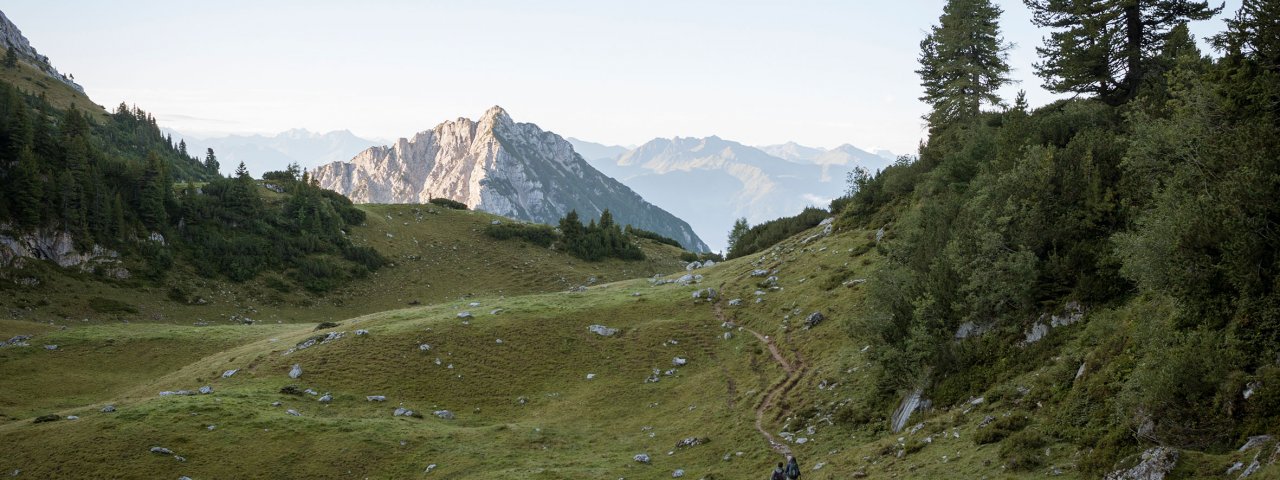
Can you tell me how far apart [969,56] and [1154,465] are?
193 feet

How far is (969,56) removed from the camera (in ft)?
221

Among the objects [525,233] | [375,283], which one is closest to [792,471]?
[375,283]

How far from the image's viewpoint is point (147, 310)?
83000mm

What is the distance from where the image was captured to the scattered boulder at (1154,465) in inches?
670

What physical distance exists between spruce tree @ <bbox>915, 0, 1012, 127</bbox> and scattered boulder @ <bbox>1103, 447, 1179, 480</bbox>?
55256 millimetres

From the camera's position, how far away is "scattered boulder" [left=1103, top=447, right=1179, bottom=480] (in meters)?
17.0

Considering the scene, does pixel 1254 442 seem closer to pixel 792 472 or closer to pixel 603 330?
pixel 792 472

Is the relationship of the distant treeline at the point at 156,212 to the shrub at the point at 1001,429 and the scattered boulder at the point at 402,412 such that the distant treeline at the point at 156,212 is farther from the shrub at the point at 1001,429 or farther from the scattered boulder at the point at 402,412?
the shrub at the point at 1001,429

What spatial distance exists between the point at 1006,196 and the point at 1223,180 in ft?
38.5

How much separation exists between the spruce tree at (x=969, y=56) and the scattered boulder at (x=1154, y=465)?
5526cm

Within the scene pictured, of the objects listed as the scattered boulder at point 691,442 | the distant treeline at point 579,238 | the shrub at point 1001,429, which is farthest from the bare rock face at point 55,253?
the shrub at point 1001,429

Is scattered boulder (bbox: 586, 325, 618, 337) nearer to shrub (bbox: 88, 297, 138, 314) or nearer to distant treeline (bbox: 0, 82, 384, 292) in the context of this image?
shrub (bbox: 88, 297, 138, 314)

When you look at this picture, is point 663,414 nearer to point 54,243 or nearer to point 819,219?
point 819,219

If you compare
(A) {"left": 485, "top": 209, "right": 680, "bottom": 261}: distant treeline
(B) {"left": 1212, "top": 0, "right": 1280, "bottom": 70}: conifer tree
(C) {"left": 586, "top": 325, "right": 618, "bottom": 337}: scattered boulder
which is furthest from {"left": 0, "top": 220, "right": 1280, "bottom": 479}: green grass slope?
(A) {"left": 485, "top": 209, "right": 680, "bottom": 261}: distant treeline
